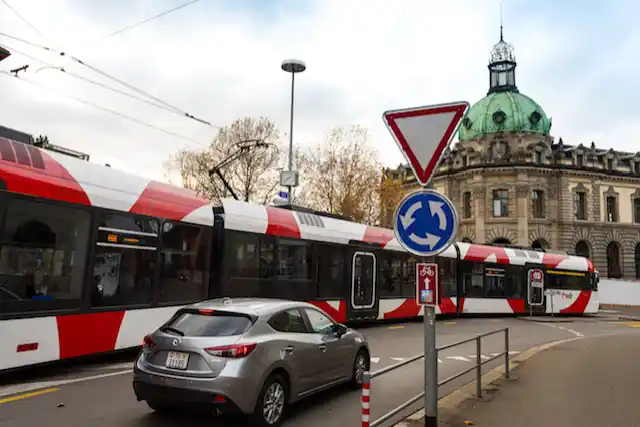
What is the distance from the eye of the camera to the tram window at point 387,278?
1886 centimetres

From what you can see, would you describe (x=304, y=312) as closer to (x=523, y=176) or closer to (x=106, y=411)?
(x=106, y=411)

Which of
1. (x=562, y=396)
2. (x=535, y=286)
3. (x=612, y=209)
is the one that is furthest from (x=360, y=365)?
(x=612, y=209)

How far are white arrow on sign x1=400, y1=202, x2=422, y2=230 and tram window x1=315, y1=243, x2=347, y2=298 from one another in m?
9.89

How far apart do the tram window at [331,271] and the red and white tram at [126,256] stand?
3 cm

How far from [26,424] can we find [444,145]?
18.2 ft

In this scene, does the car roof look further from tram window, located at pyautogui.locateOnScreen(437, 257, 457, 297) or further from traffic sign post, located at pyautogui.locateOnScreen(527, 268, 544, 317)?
traffic sign post, located at pyautogui.locateOnScreen(527, 268, 544, 317)

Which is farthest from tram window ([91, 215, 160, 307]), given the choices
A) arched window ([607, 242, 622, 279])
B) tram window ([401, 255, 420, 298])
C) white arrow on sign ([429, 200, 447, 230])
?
arched window ([607, 242, 622, 279])

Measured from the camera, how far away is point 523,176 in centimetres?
6047

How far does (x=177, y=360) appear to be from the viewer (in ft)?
20.5

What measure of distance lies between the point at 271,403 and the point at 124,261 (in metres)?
4.72

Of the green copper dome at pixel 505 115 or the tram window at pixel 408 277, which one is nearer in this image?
the tram window at pixel 408 277

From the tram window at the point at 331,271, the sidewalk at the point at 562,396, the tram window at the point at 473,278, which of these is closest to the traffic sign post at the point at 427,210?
the sidewalk at the point at 562,396

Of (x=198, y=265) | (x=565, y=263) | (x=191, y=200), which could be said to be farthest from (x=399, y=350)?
(x=565, y=263)

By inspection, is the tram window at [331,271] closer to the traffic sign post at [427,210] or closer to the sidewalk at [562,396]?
the sidewalk at [562,396]
